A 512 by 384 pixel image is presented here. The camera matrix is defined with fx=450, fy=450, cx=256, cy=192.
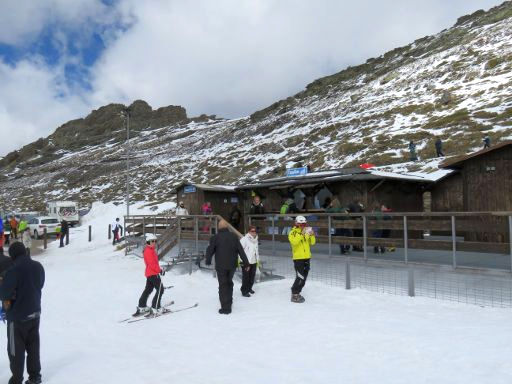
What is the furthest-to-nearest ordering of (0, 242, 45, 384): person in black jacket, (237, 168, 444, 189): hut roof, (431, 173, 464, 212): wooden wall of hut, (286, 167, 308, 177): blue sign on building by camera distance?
(286, 167, 308, 177): blue sign on building < (431, 173, 464, 212): wooden wall of hut < (237, 168, 444, 189): hut roof < (0, 242, 45, 384): person in black jacket

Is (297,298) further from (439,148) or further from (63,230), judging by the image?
(439,148)

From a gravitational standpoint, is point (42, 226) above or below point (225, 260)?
above

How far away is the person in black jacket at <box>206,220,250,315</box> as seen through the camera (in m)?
9.11

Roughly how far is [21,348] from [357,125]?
4755 cm

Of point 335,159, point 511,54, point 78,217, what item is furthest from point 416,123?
point 78,217

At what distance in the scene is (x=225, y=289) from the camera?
913 cm

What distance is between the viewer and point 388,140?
130 ft

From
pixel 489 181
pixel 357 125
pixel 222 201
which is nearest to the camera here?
pixel 489 181

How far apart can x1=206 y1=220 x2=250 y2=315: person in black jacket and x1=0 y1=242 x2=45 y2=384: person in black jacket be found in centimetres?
399

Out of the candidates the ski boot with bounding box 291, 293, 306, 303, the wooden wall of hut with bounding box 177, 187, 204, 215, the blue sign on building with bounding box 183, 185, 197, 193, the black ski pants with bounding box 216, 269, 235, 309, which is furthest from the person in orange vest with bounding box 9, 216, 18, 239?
the ski boot with bounding box 291, 293, 306, 303

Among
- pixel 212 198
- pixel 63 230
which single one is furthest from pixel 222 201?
pixel 63 230

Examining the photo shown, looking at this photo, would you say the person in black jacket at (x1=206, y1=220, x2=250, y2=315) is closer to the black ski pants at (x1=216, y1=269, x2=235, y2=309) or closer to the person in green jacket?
the black ski pants at (x1=216, y1=269, x2=235, y2=309)

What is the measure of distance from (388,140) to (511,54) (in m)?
25.4

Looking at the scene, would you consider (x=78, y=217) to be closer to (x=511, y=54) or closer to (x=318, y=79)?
(x=511, y=54)
